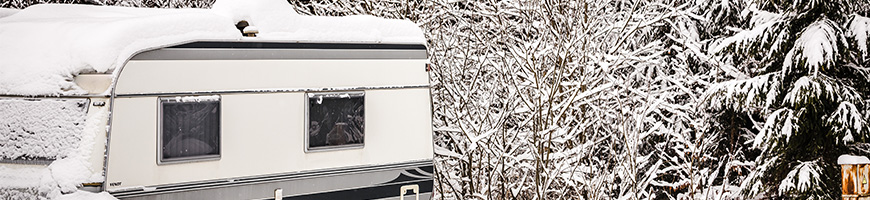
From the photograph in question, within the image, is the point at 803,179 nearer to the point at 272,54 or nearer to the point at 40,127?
the point at 272,54

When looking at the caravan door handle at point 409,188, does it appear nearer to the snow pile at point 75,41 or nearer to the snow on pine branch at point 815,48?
the snow pile at point 75,41

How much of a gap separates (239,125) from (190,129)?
396mm

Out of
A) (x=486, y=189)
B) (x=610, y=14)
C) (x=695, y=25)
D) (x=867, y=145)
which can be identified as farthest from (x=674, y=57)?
(x=486, y=189)

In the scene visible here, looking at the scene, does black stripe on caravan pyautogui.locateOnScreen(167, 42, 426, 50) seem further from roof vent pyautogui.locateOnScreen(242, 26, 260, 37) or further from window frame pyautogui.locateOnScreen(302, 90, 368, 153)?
window frame pyautogui.locateOnScreen(302, 90, 368, 153)

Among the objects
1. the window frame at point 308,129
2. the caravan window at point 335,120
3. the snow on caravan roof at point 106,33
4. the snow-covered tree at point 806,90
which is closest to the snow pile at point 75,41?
the snow on caravan roof at point 106,33

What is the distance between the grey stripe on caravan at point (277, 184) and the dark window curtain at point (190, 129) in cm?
23

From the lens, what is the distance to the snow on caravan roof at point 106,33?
19.0ft

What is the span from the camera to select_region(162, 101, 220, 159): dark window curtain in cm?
613

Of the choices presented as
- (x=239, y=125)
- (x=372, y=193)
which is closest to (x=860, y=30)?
(x=372, y=193)

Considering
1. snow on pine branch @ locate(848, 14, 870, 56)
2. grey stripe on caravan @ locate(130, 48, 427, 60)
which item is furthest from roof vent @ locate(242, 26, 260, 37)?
snow on pine branch @ locate(848, 14, 870, 56)

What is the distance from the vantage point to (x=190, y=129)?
6.23 meters

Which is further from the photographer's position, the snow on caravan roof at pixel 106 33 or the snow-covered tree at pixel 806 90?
the snow-covered tree at pixel 806 90

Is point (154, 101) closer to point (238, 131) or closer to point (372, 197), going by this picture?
point (238, 131)

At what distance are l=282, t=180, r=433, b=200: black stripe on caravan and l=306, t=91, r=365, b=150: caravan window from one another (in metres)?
0.36
